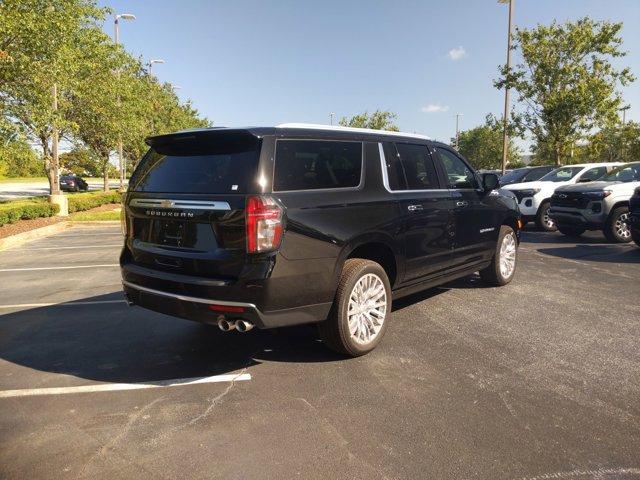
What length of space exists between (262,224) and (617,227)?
9.92 metres

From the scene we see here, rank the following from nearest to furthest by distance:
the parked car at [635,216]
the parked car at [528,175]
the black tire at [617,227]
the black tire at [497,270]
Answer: the black tire at [497,270]
the parked car at [635,216]
the black tire at [617,227]
the parked car at [528,175]

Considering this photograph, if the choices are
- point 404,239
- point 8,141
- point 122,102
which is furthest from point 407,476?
point 122,102

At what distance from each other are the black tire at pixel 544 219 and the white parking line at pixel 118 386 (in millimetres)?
11062

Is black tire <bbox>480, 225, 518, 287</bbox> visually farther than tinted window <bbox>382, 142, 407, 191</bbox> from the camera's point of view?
Yes

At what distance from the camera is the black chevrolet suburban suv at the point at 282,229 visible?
3443 millimetres

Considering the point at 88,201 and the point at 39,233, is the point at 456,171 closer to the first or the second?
the point at 39,233

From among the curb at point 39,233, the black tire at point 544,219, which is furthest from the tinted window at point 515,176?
the curb at point 39,233

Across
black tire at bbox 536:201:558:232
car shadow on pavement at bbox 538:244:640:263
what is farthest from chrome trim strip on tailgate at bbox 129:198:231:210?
black tire at bbox 536:201:558:232

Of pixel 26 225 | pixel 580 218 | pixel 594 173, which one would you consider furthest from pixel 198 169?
pixel 26 225

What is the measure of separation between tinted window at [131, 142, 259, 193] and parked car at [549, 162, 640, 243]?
31.2 feet

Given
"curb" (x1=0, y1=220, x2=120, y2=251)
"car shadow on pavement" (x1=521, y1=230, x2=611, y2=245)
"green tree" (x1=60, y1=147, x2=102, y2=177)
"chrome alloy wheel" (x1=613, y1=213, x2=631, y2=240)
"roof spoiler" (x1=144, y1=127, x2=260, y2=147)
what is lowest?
"curb" (x1=0, y1=220, x2=120, y2=251)

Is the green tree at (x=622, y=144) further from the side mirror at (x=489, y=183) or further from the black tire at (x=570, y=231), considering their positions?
the side mirror at (x=489, y=183)

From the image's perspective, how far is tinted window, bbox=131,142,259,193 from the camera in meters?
3.54

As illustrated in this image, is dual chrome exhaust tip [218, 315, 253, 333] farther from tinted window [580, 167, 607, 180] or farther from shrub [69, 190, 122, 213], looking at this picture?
shrub [69, 190, 122, 213]
